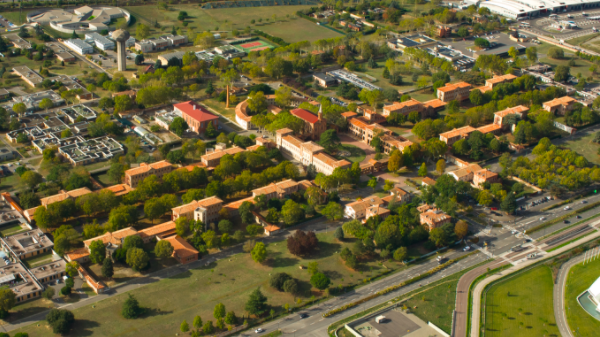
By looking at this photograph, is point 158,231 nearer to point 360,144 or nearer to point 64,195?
point 64,195

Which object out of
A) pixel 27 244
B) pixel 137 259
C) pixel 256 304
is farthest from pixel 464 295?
pixel 27 244

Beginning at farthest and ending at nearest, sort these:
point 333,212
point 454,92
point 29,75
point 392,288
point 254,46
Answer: point 254,46
point 29,75
point 454,92
point 333,212
point 392,288

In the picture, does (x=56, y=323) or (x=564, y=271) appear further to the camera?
(x=564, y=271)

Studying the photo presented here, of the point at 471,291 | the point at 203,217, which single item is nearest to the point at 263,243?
the point at 203,217

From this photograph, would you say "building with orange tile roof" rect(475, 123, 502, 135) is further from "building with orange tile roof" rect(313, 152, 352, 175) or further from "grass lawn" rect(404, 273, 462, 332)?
"grass lawn" rect(404, 273, 462, 332)

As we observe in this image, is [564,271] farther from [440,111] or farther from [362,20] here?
[362,20]

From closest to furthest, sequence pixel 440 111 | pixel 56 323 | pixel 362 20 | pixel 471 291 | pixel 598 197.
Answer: pixel 56 323, pixel 471 291, pixel 598 197, pixel 440 111, pixel 362 20
